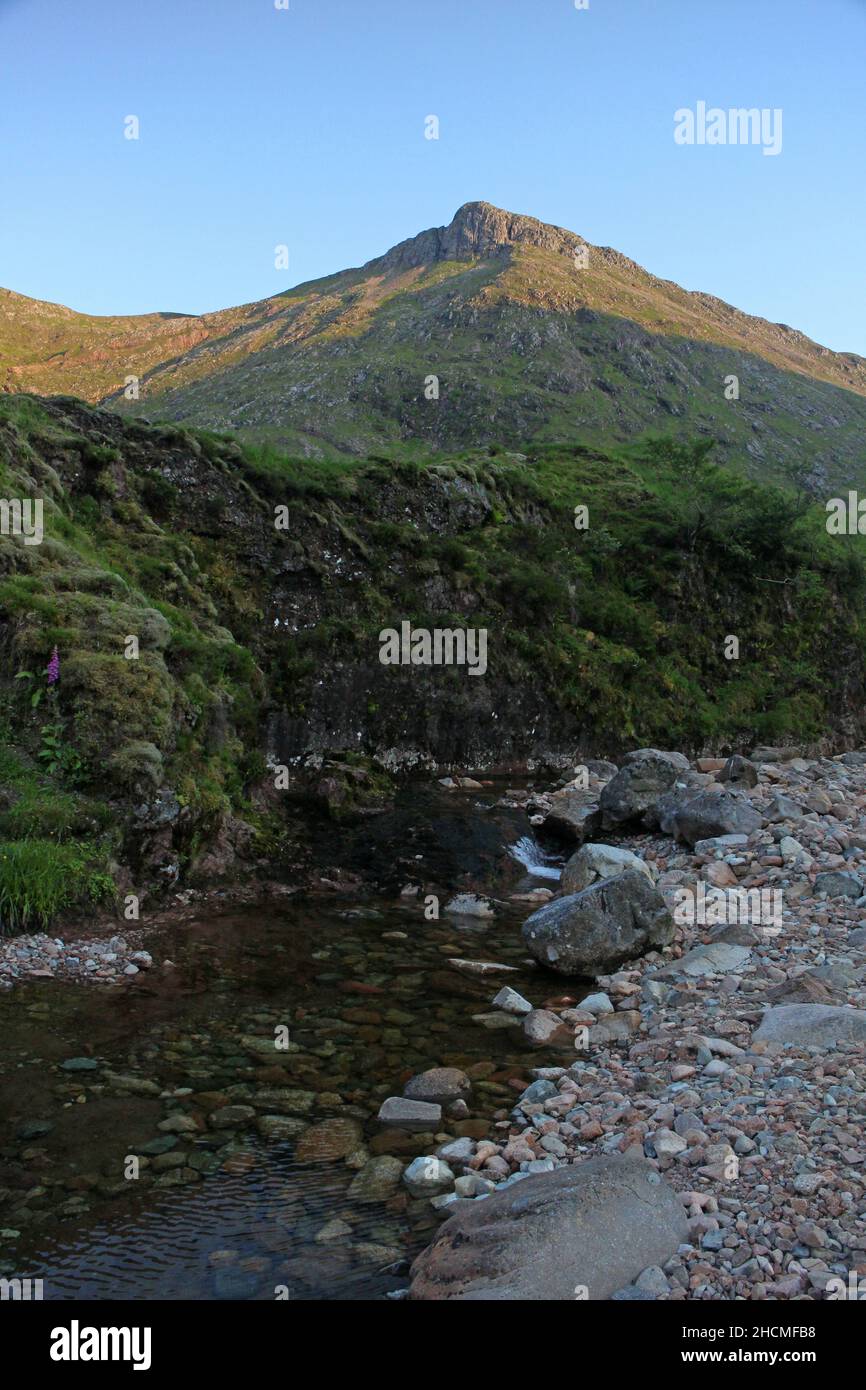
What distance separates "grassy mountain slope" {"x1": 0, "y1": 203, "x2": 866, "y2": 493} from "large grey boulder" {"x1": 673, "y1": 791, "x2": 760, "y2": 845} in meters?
68.1

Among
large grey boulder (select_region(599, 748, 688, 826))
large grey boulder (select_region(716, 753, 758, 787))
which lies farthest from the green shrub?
large grey boulder (select_region(716, 753, 758, 787))

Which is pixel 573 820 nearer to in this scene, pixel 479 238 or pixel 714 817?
pixel 714 817

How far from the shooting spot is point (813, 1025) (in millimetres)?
8109

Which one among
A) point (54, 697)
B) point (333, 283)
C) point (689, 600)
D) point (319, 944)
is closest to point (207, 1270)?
point (319, 944)

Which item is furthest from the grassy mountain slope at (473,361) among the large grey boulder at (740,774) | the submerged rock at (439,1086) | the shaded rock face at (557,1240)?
the shaded rock face at (557,1240)

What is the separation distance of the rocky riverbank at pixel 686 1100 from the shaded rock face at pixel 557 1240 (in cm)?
1

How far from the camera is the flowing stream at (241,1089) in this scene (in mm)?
5629

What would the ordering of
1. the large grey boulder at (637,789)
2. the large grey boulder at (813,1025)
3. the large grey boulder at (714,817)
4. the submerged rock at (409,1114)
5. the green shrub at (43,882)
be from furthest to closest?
the large grey boulder at (637,789), the large grey boulder at (714,817), the green shrub at (43,882), the large grey boulder at (813,1025), the submerged rock at (409,1114)

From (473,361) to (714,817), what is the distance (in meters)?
112

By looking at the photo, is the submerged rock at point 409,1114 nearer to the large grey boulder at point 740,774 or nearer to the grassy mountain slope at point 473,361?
the large grey boulder at point 740,774

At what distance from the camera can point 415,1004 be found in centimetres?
1028
